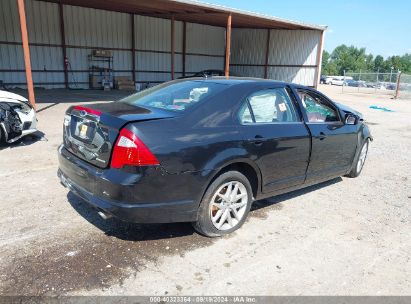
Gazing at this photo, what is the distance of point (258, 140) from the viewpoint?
3.75 metres

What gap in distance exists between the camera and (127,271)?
300 centimetres

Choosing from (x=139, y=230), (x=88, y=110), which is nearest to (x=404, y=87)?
(x=139, y=230)

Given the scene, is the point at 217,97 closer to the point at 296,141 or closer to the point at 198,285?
the point at 296,141

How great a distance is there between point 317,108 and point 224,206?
2.16 m

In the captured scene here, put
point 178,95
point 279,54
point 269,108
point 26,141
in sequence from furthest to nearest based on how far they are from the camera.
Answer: point 279,54 → point 26,141 → point 269,108 → point 178,95

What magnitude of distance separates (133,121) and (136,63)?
878 inches

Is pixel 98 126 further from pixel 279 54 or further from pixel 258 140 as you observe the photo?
pixel 279 54

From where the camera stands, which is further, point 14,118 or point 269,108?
point 14,118

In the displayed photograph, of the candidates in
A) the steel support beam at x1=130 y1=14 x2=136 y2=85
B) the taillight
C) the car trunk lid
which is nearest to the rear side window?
the car trunk lid

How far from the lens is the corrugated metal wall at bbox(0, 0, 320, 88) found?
19.1m

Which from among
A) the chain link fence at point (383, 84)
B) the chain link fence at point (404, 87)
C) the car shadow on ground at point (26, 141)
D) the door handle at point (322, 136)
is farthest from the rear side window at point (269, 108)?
the chain link fence at point (404, 87)

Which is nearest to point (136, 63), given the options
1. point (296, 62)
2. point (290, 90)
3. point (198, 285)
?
point (296, 62)

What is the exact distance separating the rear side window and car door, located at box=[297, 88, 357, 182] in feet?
0.87

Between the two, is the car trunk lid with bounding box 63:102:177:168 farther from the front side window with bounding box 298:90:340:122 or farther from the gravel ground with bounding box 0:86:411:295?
the front side window with bounding box 298:90:340:122
